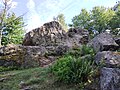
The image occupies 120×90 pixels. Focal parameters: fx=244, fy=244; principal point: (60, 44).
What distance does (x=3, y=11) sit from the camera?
26562 millimetres

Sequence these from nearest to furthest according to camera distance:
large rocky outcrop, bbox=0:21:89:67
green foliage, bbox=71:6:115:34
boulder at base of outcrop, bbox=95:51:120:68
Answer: boulder at base of outcrop, bbox=95:51:120:68, large rocky outcrop, bbox=0:21:89:67, green foliage, bbox=71:6:115:34

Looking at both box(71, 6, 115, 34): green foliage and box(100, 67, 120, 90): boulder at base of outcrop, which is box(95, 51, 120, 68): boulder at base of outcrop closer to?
box(100, 67, 120, 90): boulder at base of outcrop

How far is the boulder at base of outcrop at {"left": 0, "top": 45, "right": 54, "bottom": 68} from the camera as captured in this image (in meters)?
14.1

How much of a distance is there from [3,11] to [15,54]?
12.8m

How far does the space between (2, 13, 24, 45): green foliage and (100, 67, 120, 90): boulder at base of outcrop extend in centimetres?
2123

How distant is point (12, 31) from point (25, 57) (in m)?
14.8

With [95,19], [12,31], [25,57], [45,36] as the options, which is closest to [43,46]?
[45,36]

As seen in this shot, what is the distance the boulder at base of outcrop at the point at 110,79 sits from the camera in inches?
290

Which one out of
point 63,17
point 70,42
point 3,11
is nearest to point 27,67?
point 70,42

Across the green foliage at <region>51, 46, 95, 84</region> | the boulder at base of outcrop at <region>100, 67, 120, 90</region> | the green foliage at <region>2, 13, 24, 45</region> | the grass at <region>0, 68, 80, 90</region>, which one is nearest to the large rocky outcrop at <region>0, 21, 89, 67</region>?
the grass at <region>0, 68, 80, 90</region>

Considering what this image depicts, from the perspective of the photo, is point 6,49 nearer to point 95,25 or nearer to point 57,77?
point 57,77

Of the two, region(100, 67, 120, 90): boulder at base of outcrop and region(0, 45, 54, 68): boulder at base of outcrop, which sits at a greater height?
region(0, 45, 54, 68): boulder at base of outcrop

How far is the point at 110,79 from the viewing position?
7.46m

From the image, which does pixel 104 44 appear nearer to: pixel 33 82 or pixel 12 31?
pixel 33 82
